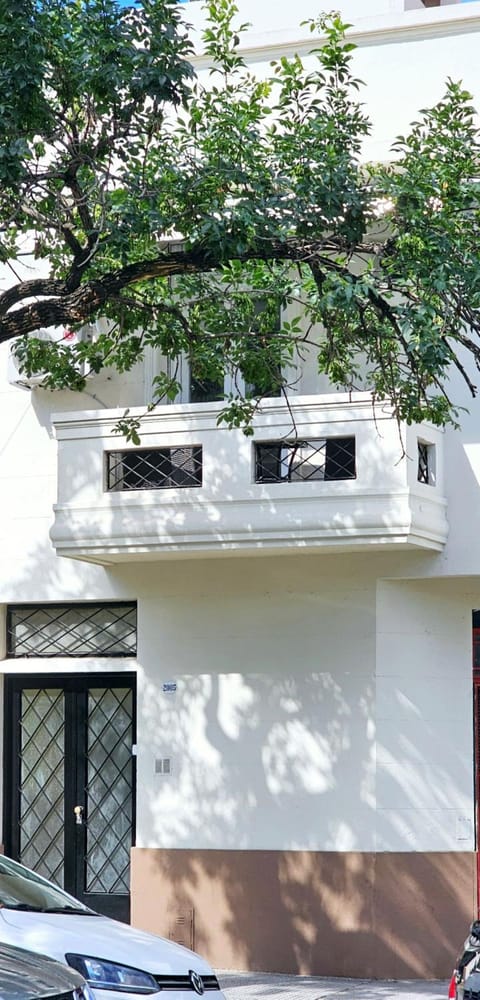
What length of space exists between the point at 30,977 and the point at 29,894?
393 cm

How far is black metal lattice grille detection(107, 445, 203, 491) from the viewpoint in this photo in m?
14.6

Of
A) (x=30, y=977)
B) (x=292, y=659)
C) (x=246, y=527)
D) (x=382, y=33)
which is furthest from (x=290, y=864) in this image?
(x=30, y=977)

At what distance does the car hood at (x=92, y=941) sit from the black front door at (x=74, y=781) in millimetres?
5348

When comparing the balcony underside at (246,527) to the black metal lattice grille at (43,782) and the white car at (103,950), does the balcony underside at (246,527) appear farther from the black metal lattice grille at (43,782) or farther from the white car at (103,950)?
the white car at (103,950)

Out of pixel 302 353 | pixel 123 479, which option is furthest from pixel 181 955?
pixel 302 353

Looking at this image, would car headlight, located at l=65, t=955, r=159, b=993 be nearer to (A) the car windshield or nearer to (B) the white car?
(B) the white car

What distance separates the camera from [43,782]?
52.5 feet

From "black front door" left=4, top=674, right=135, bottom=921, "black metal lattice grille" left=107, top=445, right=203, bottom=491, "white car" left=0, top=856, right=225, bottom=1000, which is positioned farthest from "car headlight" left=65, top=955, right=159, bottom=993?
"black front door" left=4, top=674, right=135, bottom=921

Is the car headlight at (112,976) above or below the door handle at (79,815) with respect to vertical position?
below

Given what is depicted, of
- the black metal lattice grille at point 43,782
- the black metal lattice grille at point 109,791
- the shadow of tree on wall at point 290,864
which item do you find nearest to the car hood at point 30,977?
the shadow of tree on wall at point 290,864

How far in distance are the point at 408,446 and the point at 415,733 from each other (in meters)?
2.63

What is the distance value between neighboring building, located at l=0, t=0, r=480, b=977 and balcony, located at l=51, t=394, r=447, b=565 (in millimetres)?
20

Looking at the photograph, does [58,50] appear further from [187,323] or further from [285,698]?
[285,698]

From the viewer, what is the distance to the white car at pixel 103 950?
9.47 m
